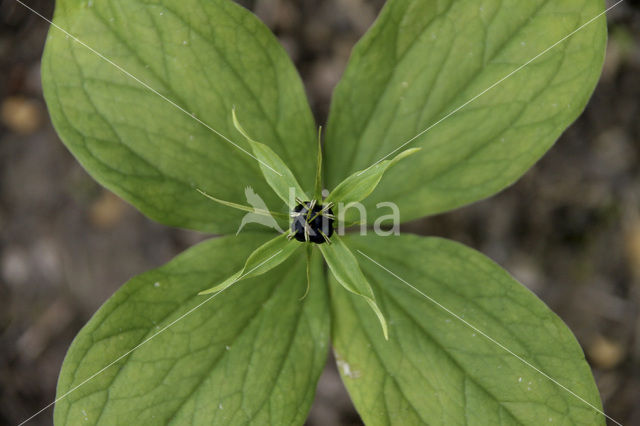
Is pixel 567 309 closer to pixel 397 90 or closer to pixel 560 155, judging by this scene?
pixel 560 155

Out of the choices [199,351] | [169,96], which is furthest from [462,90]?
[199,351]

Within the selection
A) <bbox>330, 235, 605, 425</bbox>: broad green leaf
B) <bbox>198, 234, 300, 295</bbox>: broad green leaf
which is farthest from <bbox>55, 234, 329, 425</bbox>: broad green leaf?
<bbox>198, 234, 300, 295</bbox>: broad green leaf

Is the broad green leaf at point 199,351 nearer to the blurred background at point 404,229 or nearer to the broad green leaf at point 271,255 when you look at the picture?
the broad green leaf at point 271,255

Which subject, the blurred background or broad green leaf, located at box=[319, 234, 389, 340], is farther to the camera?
the blurred background

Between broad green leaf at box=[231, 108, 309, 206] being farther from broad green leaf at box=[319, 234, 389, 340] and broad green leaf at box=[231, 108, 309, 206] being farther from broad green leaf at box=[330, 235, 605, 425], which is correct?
broad green leaf at box=[330, 235, 605, 425]

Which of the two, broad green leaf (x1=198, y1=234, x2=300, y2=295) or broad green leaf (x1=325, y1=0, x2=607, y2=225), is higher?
broad green leaf (x1=325, y1=0, x2=607, y2=225)

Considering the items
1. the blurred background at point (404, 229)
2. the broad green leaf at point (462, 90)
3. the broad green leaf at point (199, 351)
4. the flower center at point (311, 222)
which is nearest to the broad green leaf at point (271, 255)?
the flower center at point (311, 222)

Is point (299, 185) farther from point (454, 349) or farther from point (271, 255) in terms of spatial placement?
point (454, 349)
